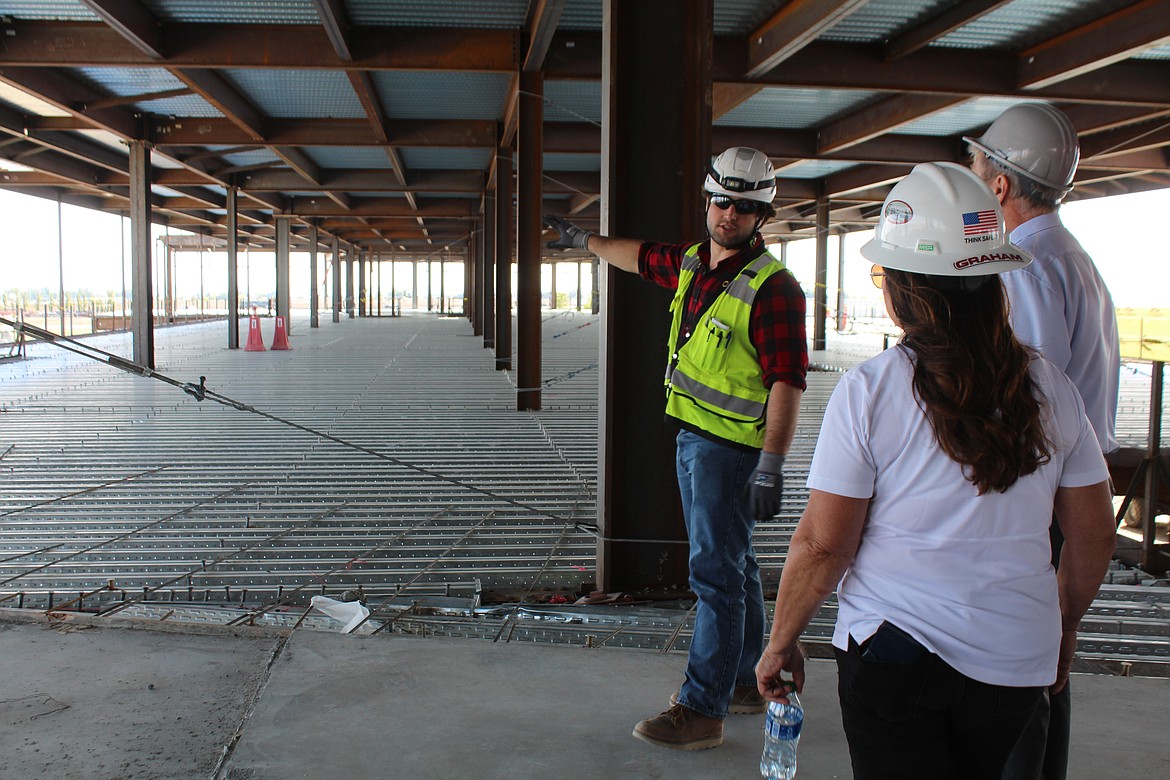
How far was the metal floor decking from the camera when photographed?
470 cm

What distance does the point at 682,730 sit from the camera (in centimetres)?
311

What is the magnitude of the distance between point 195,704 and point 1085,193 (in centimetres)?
2423

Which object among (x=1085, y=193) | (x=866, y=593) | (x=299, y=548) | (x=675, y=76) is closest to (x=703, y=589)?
(x=866, y=593)

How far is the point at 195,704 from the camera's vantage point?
11.1 ft

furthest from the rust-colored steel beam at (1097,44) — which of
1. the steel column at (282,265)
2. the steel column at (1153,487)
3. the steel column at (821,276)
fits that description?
the steel column at (282,265)

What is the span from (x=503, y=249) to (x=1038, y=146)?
14152 mm

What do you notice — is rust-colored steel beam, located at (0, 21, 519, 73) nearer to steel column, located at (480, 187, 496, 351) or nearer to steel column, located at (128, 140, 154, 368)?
steel column, located at (128, 140, 154, 368)

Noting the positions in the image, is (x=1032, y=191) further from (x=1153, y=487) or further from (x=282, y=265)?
(x=282, y=265)

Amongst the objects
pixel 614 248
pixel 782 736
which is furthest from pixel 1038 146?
pixel 614 248

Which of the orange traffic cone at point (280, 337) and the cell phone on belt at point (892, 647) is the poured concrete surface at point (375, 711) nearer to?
the cell phone on belt at point (892, 647)

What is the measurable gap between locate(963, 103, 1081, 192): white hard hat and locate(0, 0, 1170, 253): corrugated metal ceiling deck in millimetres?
6989

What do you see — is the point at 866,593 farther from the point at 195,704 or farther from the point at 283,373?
the point at 283,373

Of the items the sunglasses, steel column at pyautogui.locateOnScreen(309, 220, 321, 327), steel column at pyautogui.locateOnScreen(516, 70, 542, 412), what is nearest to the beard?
the sunglasses

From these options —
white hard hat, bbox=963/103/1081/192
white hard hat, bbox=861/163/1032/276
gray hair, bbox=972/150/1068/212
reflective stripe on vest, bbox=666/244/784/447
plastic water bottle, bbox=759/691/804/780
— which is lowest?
plastic water bottle, bbox=759/691/804/780
